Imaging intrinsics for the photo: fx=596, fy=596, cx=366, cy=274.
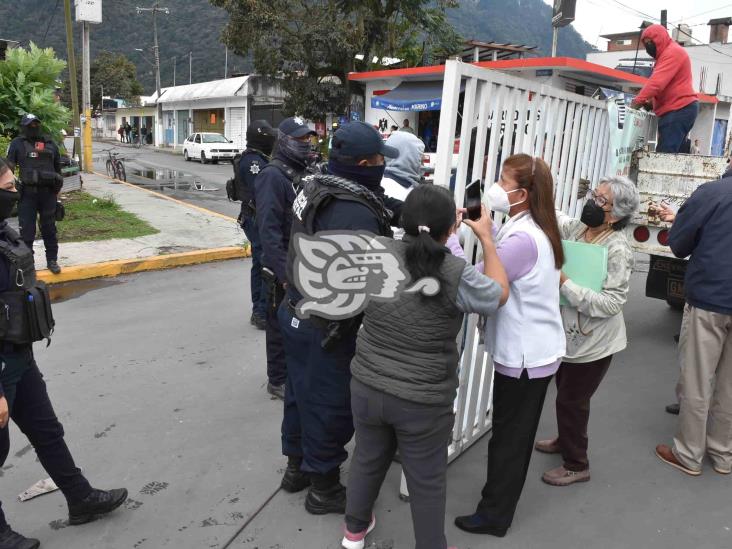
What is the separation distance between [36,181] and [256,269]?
3257 millimetres

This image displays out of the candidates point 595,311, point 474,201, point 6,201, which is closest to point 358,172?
point 474,201

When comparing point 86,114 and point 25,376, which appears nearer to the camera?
point 25,376

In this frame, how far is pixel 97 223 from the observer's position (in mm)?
9898

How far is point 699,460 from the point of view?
3281 millimetres

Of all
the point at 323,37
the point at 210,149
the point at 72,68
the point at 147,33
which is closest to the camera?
the point at 72,68

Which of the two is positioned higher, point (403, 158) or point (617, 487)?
→ point (403, 158)

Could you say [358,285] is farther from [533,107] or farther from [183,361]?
[183,361]

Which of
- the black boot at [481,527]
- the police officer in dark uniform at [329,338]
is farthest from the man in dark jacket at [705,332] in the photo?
the police officer in dark uniform at [329,338]

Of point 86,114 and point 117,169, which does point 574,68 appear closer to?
point 117,169

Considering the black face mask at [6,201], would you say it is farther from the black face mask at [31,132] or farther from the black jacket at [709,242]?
the black face mask at [31,132]

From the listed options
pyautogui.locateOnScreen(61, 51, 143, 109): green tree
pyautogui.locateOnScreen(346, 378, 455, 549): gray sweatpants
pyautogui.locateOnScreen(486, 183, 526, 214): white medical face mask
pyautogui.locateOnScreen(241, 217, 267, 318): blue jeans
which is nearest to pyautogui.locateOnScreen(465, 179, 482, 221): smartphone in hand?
pyautogui.locateOnScreen(486, 183, 526, 214): white medical face mask

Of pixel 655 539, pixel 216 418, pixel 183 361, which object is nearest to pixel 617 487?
pixel 655 539

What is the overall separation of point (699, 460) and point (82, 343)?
465 centimetres

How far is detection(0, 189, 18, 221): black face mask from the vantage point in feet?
7.82
